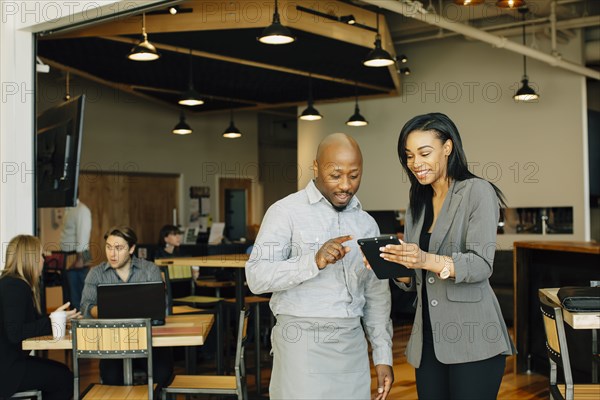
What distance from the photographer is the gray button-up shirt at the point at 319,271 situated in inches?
89.0

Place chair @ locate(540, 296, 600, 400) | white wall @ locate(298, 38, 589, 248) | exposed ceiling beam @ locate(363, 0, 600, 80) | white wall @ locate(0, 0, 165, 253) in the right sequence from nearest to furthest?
chair @ locate(540, 296, 600, 400) → white wall @ locate(0, 0, 165, 253) → exposed ceiling beam @ locate(363, 0, 600, 80) → white wall @ locate(298, 38, 589, 248)

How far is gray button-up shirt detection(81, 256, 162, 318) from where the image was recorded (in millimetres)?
4457

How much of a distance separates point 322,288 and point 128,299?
1.88m

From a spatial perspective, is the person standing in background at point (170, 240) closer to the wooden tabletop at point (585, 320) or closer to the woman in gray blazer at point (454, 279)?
the wooden tabletop at point (585, 320)

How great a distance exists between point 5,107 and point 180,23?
2.20 meters

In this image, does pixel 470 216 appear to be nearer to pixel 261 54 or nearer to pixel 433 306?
pixel 433 306

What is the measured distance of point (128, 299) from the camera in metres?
3.84

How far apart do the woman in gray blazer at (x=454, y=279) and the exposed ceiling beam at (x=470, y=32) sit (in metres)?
3.98

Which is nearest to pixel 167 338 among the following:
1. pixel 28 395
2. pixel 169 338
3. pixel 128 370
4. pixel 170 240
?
pixel 169 338

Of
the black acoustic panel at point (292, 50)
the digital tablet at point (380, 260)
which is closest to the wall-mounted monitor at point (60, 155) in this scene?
the black acoustic panel at point (292, 50)

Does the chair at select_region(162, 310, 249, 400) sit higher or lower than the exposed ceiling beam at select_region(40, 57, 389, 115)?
lower

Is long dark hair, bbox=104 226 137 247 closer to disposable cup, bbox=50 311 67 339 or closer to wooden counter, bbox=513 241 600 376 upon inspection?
disposable cup, bbox=50 311 67 339

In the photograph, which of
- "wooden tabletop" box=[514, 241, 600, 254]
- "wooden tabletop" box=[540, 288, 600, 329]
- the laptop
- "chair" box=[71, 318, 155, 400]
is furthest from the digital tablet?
"wooden tabletop" box=[514, 241, 600, 254]

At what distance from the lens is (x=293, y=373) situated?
2.26m
